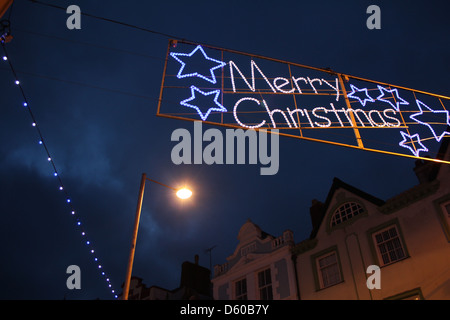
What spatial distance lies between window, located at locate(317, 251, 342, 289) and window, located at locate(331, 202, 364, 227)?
1.72 meters

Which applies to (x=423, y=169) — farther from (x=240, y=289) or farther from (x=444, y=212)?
(x=240, y=289)

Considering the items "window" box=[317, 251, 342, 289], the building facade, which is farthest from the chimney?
"window" box=[317, 251, 342, 289]

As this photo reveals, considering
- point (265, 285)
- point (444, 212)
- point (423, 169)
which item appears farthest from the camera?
point (265, 285)

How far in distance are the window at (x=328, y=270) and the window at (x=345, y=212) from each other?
1.72 m

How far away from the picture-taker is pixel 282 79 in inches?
368

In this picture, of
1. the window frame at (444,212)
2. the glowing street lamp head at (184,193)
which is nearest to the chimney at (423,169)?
the window frame at (444,212)

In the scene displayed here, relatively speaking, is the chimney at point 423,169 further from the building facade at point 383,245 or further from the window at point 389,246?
the window at point 389,246

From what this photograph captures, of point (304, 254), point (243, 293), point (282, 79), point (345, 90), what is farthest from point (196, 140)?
point (243, 293)

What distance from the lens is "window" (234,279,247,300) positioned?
2150 cm

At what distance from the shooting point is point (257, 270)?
2136 cm

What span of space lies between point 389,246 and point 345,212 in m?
2.98

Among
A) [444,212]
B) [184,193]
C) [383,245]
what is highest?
[444,212]

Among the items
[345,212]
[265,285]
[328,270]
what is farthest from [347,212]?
[265,285]

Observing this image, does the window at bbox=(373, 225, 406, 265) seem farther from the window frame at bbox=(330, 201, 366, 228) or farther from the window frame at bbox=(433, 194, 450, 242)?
the window frame at bbox=(433, 194, 450, 242)
